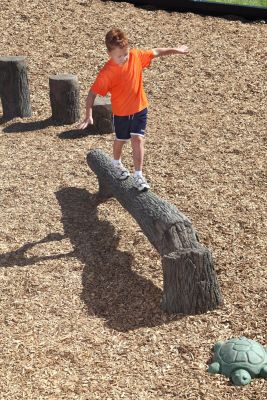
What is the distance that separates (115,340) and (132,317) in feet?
1.01

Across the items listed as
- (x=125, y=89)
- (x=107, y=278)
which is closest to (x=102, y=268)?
(x=107, y=278)

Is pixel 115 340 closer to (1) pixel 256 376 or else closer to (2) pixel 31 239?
(1) pixel 256 376

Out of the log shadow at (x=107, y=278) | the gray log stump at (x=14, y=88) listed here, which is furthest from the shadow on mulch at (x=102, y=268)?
the gray log stump at (x=14, y=88)

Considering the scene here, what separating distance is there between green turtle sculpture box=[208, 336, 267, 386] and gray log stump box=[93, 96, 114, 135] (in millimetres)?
4448

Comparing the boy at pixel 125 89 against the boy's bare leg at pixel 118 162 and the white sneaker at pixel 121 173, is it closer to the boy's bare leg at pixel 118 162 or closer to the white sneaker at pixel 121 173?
the boy's bare leg at pixel 118 162

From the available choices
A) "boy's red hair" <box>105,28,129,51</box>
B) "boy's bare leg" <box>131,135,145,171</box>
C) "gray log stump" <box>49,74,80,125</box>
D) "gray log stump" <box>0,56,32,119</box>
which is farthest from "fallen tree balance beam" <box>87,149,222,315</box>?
"gray log stump" <box>0,56,32,119</box>

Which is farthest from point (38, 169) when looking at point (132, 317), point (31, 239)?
point (132, 317)

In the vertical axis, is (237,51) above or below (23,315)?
above

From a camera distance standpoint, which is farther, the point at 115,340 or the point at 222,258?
the point at 222,258

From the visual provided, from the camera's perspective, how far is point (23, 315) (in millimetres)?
5277

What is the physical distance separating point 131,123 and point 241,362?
2.45 m

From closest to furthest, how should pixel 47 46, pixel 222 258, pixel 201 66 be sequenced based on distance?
1. pixel 222 258
2. pixel 201 66
3. pixel 47 46

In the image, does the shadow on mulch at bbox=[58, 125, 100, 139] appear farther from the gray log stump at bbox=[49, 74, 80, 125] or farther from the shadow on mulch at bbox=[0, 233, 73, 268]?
the shadow on mulch at bbox=[0, 233, 73, 268]

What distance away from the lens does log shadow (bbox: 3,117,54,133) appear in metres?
8.89
